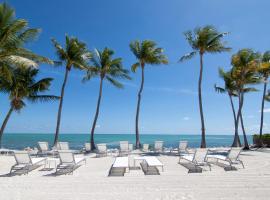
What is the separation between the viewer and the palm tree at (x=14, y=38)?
39.1 feet

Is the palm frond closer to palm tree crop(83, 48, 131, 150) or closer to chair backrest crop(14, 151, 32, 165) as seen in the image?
palm tree crop(83, 48, 131, 150)

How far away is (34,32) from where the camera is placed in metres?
13.6

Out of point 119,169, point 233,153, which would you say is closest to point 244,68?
point 233,153

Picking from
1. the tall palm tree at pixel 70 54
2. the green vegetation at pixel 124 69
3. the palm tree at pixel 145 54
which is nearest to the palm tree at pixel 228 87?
the green vegetation at pixel 124 69

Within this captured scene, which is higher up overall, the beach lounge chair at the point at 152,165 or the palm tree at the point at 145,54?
the palm tree at the point at 145,54

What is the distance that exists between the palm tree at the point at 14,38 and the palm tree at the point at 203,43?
12.1 metres

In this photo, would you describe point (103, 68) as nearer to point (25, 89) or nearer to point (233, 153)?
point (25, 89)

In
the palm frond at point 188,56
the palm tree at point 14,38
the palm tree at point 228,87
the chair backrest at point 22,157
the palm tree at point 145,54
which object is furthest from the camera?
the palm tree at point 228,87

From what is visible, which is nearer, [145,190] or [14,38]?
[145,190]

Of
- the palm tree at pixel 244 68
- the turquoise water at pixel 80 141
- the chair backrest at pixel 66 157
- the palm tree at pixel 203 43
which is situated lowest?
the turquoise water at pixel 80 141

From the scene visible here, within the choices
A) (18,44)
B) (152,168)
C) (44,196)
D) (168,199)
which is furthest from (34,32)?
(168,199)

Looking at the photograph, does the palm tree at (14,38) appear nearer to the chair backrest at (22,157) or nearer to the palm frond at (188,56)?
the chair backrest at (22,157)

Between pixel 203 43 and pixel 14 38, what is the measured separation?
13.7 metres

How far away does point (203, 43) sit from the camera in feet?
68.0
